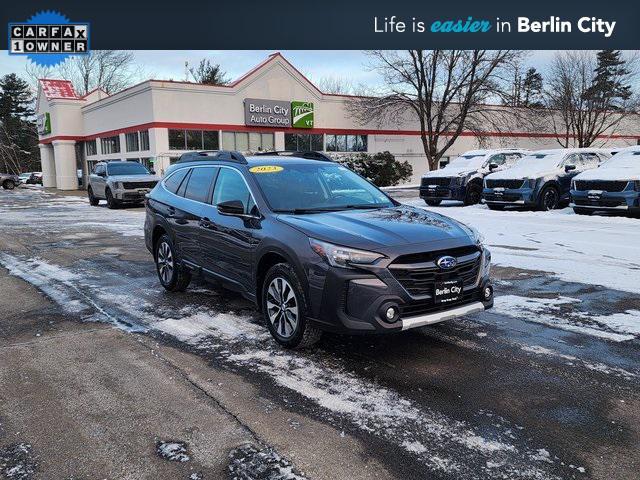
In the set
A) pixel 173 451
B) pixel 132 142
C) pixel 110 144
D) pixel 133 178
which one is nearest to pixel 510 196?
pixel 133 178

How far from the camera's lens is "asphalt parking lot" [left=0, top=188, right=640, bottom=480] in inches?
119

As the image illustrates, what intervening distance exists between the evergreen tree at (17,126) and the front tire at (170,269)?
77411 mm

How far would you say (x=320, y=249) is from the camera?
430 centimetres

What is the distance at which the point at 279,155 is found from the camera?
637 cm

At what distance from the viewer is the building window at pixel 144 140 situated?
31.5m

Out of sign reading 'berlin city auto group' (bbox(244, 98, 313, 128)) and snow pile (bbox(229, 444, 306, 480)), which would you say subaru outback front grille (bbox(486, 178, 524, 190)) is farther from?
sign reading 'berlin city auto group' (bbox(244, 98, 313, 128))

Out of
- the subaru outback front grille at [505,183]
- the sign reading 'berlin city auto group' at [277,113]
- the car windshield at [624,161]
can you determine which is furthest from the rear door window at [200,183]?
the sign reading 'berlin city auto group' at [277,113]

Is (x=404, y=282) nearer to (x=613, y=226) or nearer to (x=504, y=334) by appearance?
(x=504, y=334)

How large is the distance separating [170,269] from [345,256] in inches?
135

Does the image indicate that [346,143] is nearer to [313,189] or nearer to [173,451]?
[313,189]

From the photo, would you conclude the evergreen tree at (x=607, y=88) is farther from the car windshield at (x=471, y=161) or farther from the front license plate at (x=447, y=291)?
the front license plate at (x=447, y=291)

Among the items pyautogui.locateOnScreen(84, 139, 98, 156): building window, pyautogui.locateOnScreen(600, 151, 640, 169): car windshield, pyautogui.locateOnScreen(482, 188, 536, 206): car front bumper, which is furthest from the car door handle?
pyautogui.locateOnScreen(84, 139, 98, 156): building window

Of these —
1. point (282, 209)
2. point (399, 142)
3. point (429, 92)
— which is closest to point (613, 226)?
point (282, 209)

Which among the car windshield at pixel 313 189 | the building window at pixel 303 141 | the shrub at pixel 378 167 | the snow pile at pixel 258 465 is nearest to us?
the snow pile at pixel 258 465
